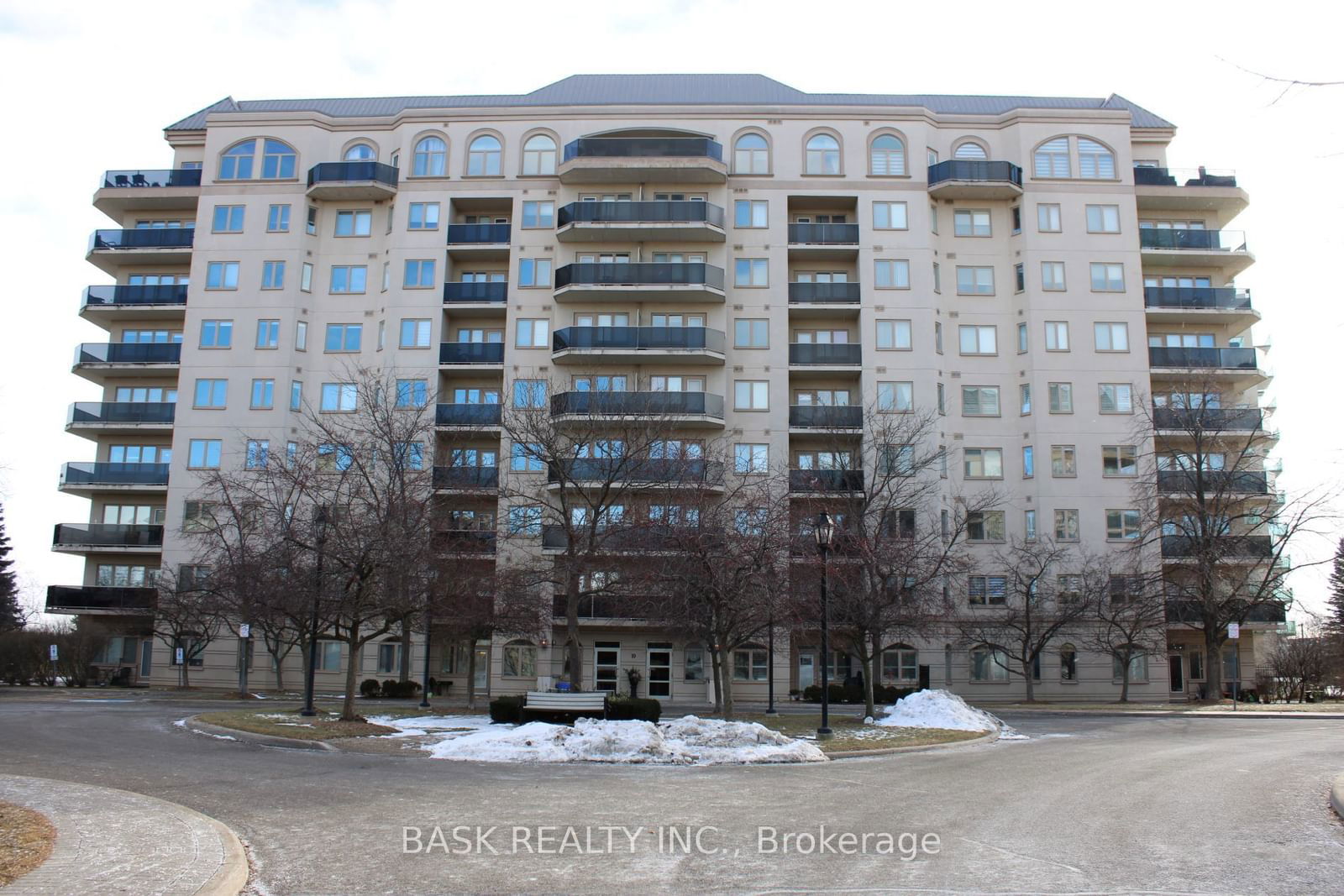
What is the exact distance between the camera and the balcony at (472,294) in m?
53.1

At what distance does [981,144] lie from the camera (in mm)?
55438

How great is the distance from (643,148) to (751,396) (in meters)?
13.5

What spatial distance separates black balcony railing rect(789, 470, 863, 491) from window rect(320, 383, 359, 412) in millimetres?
21988

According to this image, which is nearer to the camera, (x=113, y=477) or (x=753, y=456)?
(x=753, y=456)

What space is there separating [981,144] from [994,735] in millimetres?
38544

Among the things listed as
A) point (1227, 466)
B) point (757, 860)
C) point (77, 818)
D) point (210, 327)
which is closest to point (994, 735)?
point (757, 860)

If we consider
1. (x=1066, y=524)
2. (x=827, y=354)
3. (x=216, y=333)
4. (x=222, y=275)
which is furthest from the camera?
(x=222, y=275)

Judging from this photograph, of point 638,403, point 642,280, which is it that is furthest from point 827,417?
point 642,280

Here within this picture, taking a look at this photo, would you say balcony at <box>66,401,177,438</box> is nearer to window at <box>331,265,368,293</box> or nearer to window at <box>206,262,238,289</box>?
window at <box>206,262,238,289</box>

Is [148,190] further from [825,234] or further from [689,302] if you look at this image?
[825,234]

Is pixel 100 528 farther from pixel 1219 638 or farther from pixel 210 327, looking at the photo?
pixel 1219 638

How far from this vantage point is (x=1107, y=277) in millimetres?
52531

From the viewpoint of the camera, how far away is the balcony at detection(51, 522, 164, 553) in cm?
5312

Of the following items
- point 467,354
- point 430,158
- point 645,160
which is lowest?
point 467,354
